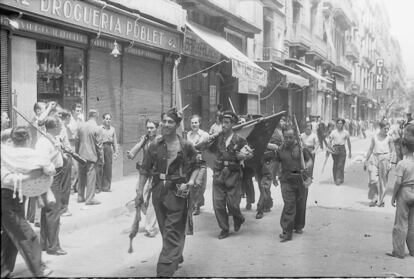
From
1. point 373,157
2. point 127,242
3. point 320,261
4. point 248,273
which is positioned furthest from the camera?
point 373,157

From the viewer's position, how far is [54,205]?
17.4 feet

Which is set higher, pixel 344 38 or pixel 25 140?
pixel 344 38

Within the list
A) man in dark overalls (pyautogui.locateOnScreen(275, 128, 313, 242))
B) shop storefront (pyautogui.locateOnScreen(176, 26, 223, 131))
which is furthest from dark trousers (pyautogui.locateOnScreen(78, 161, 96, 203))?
shop storefront (pyautogui.locateOnScreen(176, 26, 223, 131))

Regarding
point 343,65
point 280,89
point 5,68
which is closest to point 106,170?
point 5,68

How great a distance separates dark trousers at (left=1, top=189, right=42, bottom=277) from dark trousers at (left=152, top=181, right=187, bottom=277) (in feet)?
3.59

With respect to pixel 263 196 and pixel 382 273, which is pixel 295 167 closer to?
pixel 263 196

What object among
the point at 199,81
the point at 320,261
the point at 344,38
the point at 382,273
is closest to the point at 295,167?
the point at 320,261

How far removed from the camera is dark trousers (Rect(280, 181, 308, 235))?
6531mm

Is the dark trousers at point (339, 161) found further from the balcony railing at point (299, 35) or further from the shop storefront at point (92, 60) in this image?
the balcony railing at point (299, 35)

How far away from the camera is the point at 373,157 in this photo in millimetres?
9406

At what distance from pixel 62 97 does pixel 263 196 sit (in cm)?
416

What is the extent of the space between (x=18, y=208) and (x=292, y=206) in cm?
359

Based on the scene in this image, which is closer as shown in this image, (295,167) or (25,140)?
(25,140)

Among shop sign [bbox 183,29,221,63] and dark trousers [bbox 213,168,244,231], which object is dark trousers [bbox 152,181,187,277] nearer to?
dark trousers [bbox 213,168,244,231]
